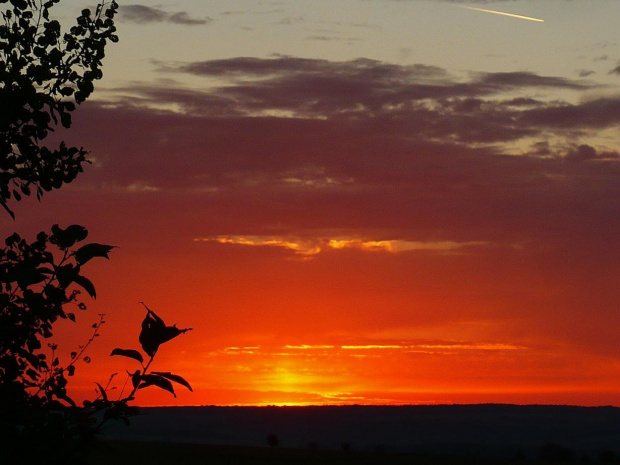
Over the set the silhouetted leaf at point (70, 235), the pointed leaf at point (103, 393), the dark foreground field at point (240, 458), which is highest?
the dark foreground field at point (240, 458)

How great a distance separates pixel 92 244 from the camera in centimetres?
650

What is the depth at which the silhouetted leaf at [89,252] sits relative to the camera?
6.44 m

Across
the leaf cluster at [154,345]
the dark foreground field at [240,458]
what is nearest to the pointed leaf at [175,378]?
the leaf cluster at [154,345]

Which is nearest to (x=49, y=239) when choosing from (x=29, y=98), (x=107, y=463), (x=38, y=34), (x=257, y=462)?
(x=29, y=98)

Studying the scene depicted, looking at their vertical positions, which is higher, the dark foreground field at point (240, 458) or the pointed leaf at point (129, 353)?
the dark foreground field at point (240, 458)

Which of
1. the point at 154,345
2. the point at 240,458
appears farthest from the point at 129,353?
the point at 240,458

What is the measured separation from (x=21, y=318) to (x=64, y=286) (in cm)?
212

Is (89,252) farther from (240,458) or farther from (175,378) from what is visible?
(240,458)

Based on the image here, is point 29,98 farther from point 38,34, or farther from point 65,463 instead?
point 65,463

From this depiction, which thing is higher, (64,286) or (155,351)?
(64,286)

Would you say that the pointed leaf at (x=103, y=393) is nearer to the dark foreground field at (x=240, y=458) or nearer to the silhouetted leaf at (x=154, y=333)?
the silhouetted leaf at (x=154, y=333)

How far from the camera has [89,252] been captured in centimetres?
649

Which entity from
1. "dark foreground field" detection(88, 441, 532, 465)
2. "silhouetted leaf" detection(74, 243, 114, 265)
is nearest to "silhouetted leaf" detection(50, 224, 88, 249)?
"silhouetted leaf" detection(74, 243, 114, 265)

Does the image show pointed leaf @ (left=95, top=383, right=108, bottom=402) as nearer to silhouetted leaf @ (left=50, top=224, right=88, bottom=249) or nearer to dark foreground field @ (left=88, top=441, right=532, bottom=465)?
silhouetted leaf @ (left=50, top=224, right=88, bottom=249)
